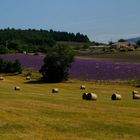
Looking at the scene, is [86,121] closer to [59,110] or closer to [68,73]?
[59,110]

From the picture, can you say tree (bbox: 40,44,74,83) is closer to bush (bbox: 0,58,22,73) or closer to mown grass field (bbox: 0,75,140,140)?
bush (bbox: 0,58,22,73)

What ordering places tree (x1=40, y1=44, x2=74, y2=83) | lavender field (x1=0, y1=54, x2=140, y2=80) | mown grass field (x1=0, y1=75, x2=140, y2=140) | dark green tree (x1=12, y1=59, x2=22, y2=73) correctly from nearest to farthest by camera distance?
mown grass field (x1=0, y1=75, x2=140, y2=140), lavender field (x1=0, y1=54, x2=140, y2=80), tree (x1=40, y1=44, x2=74, y2=83), dark green tree (x1=12, y1=59, x2=22, y2=73)

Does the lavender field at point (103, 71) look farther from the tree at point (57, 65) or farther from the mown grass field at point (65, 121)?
the mown grass field at point (65, 121)

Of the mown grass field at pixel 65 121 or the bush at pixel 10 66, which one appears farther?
the bush at pixel 10 66

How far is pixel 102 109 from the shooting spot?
90.0 ft

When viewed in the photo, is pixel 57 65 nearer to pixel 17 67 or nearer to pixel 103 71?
pixel 103 71

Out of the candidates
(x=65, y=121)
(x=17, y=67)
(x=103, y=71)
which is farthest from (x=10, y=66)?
(x=65, y=121)

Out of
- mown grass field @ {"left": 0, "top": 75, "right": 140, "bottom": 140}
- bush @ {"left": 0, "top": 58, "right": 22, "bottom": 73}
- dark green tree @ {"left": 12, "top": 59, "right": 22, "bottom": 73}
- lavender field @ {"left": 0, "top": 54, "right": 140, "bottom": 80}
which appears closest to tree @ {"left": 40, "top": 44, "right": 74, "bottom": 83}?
lavender field @ {"left": 0, "top": 54, "right": 140, "bottom": 80}

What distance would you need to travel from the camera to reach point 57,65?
71.9 meters

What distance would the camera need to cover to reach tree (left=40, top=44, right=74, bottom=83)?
71.1 meters

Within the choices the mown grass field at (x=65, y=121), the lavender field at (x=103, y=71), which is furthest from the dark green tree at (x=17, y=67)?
the mown grass field at (x=65, y=121)

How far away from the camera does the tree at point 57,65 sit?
2800 inches

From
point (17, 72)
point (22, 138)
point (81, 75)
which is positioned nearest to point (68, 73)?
point (81, 75)

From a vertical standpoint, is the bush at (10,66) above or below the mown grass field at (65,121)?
below
